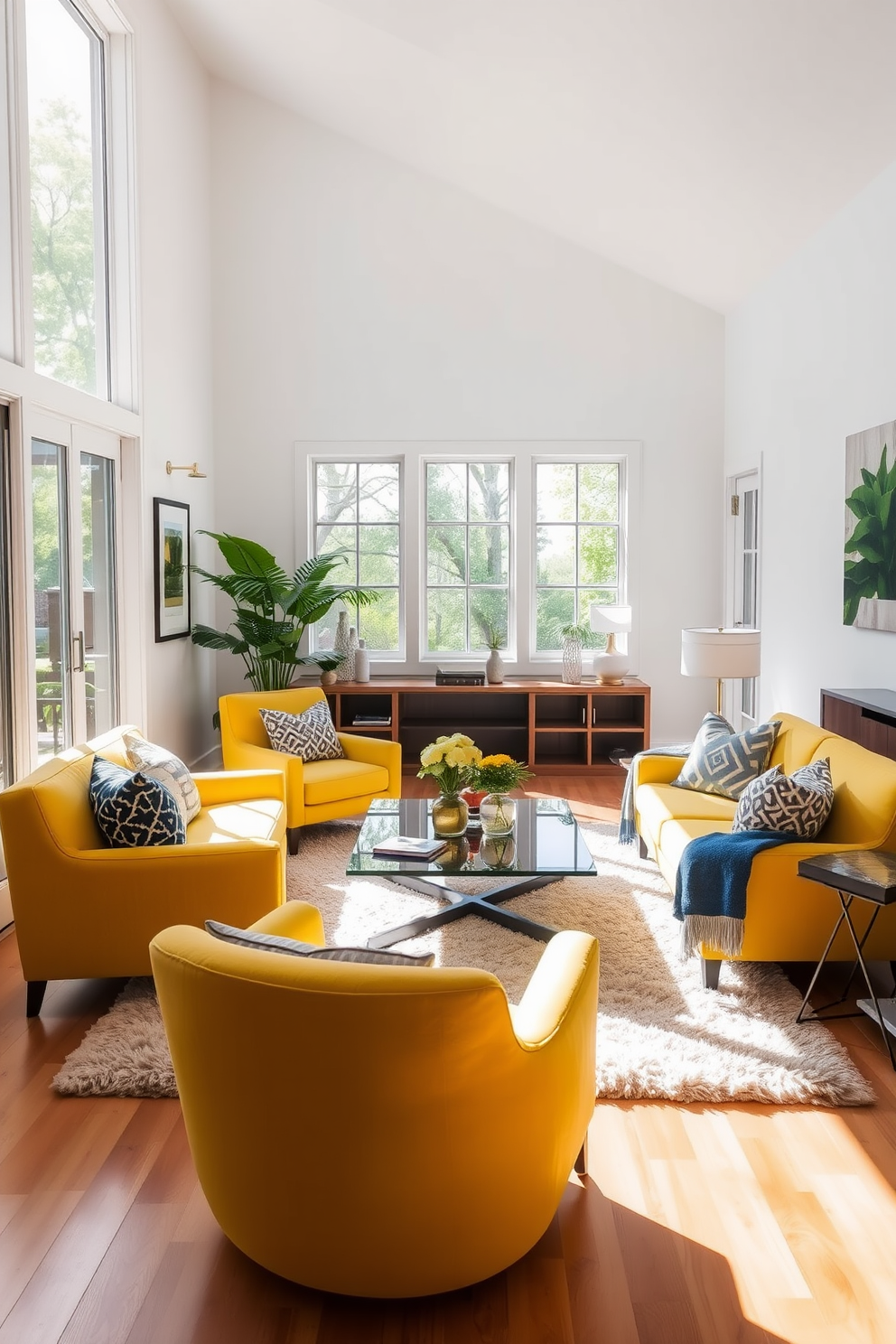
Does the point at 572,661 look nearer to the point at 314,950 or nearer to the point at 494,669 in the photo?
the point at 494,669

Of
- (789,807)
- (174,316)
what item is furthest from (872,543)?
(174,316)

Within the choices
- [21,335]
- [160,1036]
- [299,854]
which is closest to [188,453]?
[21,335]

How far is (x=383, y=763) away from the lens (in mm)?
5578

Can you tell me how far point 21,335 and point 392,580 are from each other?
3.81 m

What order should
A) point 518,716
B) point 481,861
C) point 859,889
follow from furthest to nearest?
point 518,716
point 481,861
point 859,889

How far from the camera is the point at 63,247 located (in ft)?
16.1

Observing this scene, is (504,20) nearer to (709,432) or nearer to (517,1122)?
(709,432)

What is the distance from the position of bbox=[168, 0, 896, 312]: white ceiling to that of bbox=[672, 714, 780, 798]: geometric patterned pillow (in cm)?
254

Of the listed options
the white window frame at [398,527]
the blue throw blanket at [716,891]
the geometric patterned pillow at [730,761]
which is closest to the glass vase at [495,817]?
the blue throw blanket at [716,891]

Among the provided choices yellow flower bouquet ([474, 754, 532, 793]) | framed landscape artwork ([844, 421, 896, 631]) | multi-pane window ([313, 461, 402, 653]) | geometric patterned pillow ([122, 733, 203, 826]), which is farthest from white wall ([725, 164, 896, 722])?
geometric patterned pillow ([122, 733, 203, 826])

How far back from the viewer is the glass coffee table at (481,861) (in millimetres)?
3617

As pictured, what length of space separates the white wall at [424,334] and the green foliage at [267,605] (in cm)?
90

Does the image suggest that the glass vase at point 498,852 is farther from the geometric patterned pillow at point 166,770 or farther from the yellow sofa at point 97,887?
the geometric patterned pillow at point 166,770

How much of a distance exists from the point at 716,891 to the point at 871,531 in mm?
2140
